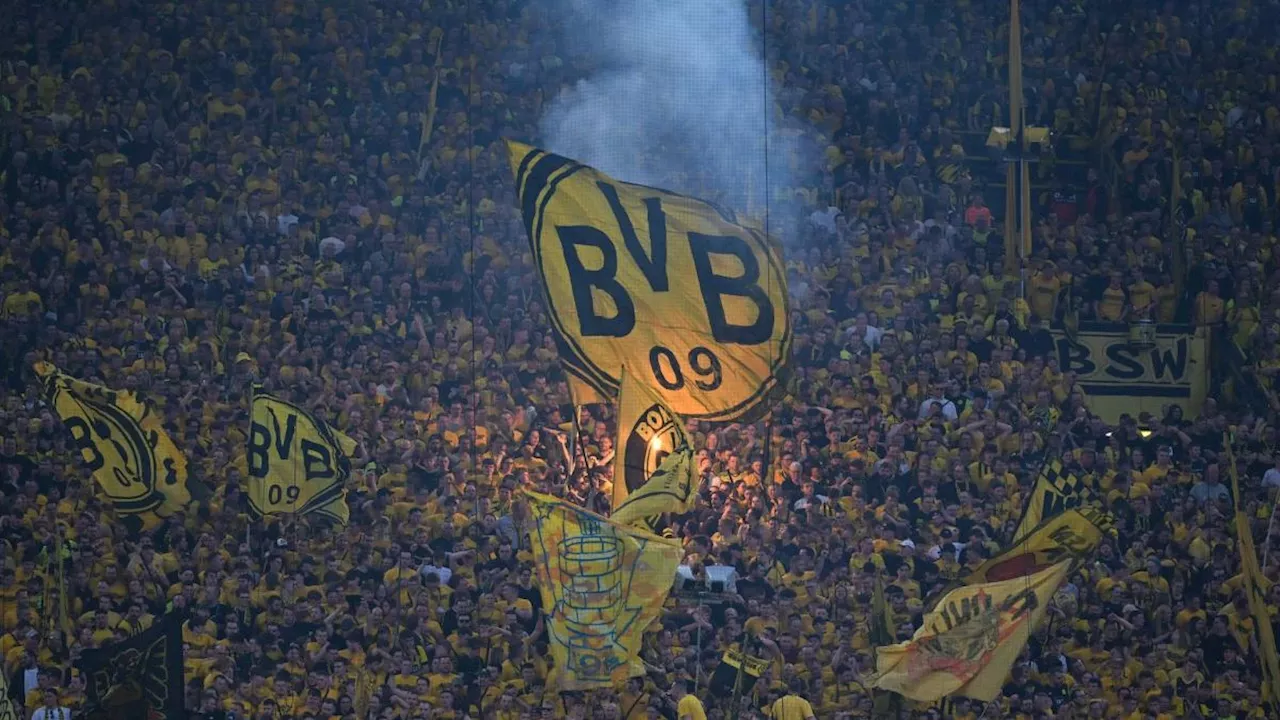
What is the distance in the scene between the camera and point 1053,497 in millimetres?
13352

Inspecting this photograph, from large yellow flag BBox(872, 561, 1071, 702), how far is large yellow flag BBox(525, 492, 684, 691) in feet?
5.01

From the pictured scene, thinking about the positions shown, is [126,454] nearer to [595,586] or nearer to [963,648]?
[595,586]

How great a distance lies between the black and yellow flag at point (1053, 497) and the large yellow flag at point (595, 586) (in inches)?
96.2

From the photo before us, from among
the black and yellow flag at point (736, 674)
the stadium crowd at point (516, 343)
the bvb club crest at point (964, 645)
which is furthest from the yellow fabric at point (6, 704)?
the bvb club crest at point (964, 645)

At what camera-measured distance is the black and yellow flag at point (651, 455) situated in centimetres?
1267

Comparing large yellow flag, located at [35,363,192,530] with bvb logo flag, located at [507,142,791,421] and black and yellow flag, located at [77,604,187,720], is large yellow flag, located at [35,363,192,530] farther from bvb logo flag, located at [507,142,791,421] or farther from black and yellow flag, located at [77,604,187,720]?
bvb logo flag, located at [507,142,791,421]

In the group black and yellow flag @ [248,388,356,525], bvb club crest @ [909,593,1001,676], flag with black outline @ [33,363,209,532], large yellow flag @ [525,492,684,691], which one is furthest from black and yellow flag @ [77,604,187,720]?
bvb club crest @ [909,593,1001,676]

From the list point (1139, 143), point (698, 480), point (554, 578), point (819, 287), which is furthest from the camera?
point (1139, 143)

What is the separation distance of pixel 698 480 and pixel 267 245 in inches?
136

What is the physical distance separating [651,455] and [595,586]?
0.96 metres

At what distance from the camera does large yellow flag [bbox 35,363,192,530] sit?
13.1 metres

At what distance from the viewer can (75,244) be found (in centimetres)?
→ 1405

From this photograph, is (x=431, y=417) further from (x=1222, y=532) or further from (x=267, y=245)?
(x=1222, y=532)

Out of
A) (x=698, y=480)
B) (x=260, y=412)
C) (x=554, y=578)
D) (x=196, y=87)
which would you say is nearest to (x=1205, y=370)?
(x=698, y=480)
